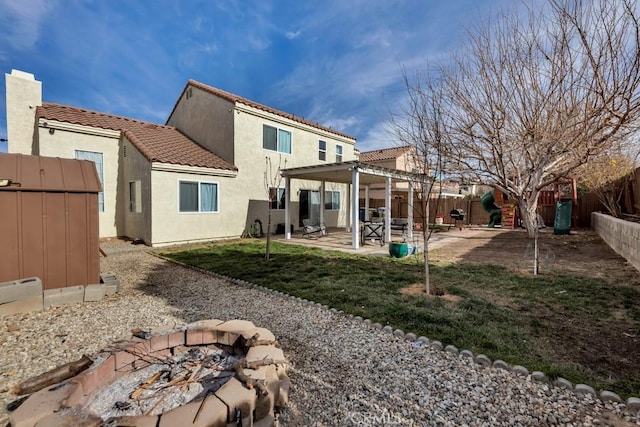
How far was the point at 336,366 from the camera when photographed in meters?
3.13

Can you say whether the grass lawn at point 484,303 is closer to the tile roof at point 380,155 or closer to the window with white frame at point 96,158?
the window with white frame at point 96,158

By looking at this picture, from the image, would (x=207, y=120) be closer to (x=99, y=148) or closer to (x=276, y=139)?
(x=276, y=139)

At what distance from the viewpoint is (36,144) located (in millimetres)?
11680

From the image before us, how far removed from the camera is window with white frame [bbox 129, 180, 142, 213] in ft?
39.2

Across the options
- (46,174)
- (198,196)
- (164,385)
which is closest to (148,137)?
(198,196)

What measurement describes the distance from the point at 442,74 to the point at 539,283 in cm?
646

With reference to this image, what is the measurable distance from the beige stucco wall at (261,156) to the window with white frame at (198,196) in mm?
1294

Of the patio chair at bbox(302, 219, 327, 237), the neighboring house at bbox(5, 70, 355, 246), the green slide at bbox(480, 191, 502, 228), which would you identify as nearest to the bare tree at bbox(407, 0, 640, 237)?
the patio chair at bbox(302, 219, 327, 237)

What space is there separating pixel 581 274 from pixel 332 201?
44.1ft

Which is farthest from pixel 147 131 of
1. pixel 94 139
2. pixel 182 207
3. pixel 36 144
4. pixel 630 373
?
pixel 630 373

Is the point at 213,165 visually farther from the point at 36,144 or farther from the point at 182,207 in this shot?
the point at 36,144

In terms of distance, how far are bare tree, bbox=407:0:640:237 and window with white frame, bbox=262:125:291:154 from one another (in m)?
8.37

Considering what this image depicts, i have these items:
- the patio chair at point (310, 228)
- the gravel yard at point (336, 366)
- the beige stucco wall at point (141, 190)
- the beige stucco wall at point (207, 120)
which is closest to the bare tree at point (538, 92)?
the gravel yard at point (336, 366)

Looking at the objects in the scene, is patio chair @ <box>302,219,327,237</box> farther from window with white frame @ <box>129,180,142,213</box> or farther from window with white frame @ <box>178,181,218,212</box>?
window with white frame @ <box>129,180,142,213</box>
